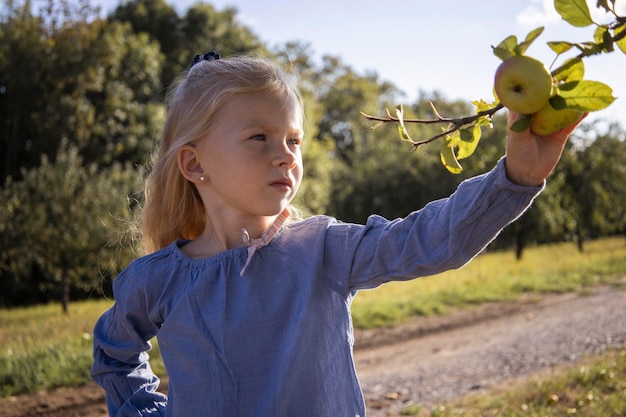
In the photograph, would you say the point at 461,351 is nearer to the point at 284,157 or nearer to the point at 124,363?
the point at 124,363

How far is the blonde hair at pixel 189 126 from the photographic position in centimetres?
201

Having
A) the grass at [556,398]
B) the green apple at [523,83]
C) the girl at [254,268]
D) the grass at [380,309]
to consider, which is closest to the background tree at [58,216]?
the grass at [380,309]

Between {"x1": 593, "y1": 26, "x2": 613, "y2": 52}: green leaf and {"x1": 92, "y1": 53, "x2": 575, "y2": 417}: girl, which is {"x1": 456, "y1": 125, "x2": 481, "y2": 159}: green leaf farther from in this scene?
{"x1": 593, "y1": 26, "x2": 613, "y2": 52}: green leaf

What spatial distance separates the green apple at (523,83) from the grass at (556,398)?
9.64 ft

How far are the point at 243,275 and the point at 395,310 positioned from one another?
687 centimetres

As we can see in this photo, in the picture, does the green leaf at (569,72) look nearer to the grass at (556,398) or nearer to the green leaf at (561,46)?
the green leaf at (561,46)

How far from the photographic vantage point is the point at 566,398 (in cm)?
414

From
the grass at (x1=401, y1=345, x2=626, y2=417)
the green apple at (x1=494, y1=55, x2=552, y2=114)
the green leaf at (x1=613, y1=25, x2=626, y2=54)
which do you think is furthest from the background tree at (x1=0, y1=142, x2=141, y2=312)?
the green apple at (x1=494, y1=55, x2=552, y2=114)

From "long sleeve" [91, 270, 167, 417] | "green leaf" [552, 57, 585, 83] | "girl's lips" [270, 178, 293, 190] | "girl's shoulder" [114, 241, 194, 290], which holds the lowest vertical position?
"long sleeve" [91, 270, 167, 417]

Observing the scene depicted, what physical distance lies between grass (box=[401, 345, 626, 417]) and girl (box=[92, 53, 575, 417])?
7.87ft

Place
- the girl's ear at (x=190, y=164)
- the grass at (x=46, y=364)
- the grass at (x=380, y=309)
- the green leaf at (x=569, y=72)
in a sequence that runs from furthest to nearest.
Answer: the grass at (x=380, y=309), the grass at (x=46, y=364), the girl's ear at (x=190, y=164), the green leaf at (x=569, y=72)

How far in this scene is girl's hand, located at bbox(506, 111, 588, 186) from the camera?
132 cm

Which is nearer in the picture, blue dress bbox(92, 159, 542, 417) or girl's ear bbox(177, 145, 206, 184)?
blue dress bbox(92, 159, 542, 417)

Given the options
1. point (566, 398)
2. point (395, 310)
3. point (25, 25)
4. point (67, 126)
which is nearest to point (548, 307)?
point (395, 310)
